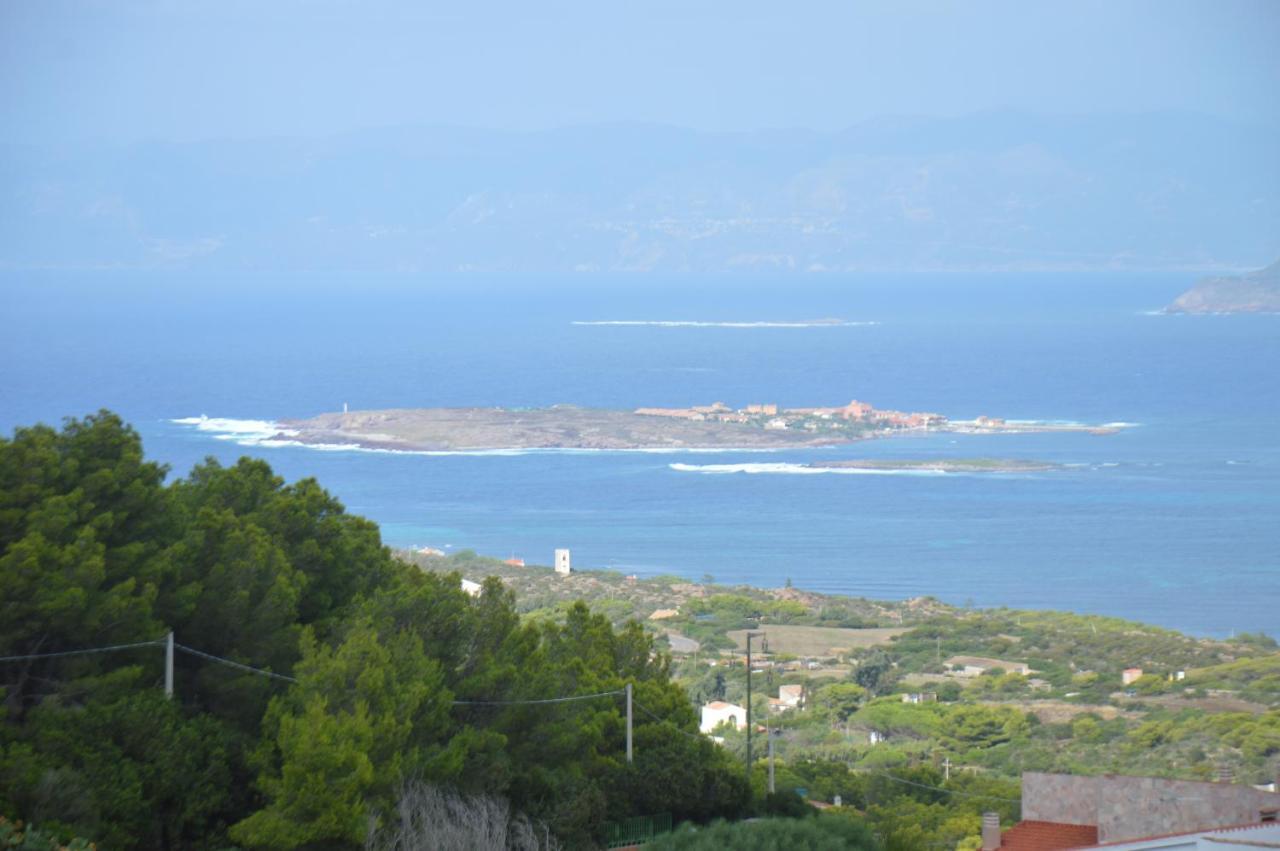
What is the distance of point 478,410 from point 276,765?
222 ft

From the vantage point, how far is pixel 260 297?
181m

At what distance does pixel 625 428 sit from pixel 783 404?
1351cm

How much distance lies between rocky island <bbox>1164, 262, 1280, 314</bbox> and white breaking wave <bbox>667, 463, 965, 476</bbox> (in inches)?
3721

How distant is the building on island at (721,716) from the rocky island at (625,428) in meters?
44.8

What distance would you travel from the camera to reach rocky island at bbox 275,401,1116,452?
72.9 meters

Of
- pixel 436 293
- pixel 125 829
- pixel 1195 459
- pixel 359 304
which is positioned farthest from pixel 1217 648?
pixel 436 293

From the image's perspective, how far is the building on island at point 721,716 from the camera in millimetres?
25844

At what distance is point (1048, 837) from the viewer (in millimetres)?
12938

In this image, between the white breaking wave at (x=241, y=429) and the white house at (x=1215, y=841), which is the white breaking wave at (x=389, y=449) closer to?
the white breaking wave at (x=241, y=429)

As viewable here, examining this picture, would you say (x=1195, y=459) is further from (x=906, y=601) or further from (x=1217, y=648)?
(x=1217, y=648)

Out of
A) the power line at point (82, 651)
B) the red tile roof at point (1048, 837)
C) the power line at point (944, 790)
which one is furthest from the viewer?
the power line at point (944, 790)

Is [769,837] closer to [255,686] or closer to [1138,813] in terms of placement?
[1138,813]

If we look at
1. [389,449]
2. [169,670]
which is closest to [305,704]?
[169,670]

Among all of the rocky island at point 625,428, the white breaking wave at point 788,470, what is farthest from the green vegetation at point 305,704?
the rocky island at point 625,428
